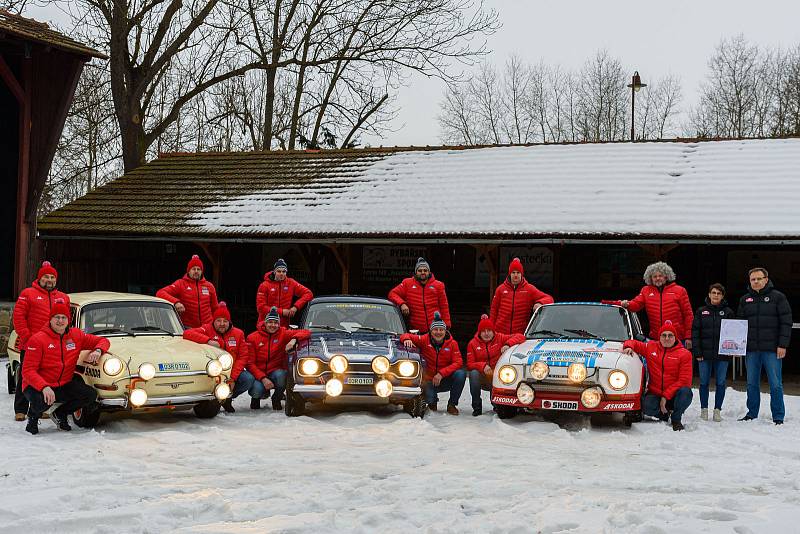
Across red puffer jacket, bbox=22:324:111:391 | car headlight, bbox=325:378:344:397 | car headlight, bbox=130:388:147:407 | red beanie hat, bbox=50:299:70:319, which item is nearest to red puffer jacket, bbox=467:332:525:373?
car headlight, bbox=325:378:344:397

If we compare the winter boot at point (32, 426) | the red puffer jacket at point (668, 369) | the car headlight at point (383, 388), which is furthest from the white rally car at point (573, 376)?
the winter boot at point (32, 426)

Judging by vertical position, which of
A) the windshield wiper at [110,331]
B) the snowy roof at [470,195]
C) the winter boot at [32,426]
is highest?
the snowy roof at [470,195]

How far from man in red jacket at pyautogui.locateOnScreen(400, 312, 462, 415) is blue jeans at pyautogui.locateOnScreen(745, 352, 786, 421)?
10.9 ft

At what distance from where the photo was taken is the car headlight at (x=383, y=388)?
10000 millimetres

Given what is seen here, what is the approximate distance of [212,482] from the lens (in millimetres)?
6832

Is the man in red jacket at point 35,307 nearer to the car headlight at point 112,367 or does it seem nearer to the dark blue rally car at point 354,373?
the car headlight at point 112,367

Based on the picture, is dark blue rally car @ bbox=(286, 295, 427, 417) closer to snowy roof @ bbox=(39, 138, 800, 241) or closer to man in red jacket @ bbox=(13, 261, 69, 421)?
man in red jacket @ bbox=(13, 261, 69, 421)

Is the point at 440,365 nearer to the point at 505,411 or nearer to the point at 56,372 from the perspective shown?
the point at 505,411

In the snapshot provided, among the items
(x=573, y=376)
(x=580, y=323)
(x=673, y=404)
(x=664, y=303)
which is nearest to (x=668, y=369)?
(x=673, y=404)

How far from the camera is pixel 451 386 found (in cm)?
1105

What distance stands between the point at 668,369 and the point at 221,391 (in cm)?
490

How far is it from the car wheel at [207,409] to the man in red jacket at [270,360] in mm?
841

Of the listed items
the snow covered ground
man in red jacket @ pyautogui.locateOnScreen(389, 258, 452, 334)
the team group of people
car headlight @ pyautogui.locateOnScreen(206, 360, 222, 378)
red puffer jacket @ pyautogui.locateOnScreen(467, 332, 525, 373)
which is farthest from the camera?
man in red jacket @ pyautogui.locateOnScreen(389, 258, 452, 334)

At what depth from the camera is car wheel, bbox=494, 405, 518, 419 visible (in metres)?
10.3
